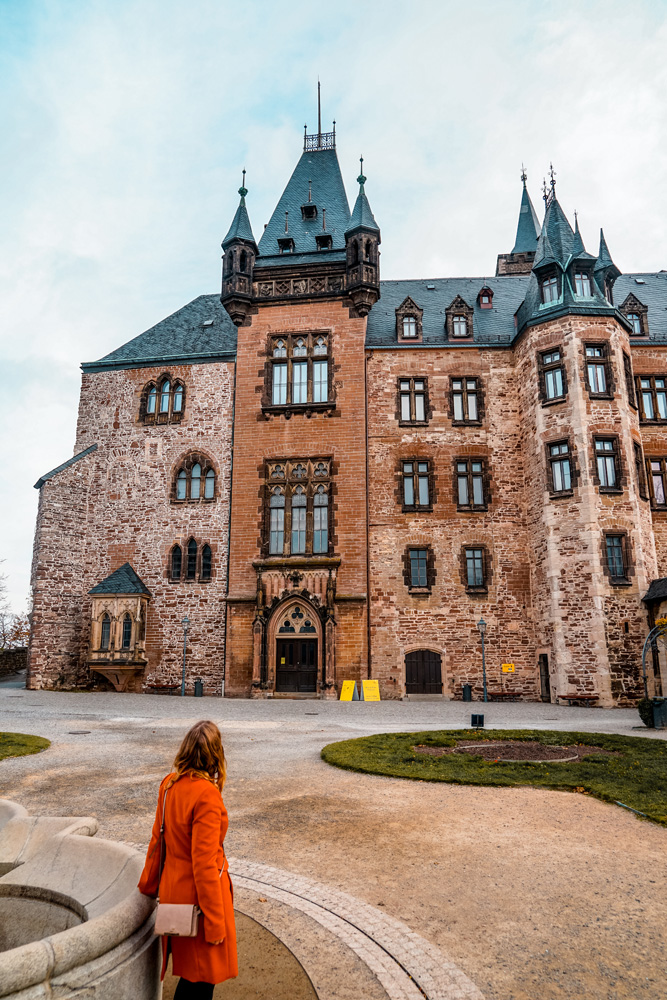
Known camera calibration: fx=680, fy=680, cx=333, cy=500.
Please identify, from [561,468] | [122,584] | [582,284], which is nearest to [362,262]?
[582,284]

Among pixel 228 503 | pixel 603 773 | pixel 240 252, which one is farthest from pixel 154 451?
pixel 603 773

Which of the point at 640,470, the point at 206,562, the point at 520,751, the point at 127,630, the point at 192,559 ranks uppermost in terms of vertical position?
the point at 640,470

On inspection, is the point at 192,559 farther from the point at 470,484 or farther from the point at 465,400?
the point at 465,400

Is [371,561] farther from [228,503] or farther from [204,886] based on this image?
[204,886]

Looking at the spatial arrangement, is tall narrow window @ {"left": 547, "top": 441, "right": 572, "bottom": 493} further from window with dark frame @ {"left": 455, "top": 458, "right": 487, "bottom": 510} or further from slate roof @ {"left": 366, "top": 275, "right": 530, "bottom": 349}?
slate roof @ {"left": 366, "top": 275, "right": 530, "bottom": 349}

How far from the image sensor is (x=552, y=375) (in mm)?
25141

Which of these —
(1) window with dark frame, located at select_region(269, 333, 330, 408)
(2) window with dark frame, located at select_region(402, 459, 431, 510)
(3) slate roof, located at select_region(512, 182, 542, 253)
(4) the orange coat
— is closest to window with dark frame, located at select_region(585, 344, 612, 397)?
(2) window with dark frame, located at select_region(402, 459, 431, 510)

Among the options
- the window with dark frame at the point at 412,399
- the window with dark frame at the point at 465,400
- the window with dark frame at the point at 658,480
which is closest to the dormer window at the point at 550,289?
the window with dark frame at the point at 465,400

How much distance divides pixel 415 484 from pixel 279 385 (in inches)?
269

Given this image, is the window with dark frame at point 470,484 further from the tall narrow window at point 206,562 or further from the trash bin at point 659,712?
the trash bin at point 659,712

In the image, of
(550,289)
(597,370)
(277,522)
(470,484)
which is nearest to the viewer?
(597,370)

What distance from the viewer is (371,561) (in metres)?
25.5

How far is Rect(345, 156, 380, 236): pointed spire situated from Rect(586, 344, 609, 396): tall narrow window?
32.7 feet

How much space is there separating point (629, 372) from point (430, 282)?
1041cm
